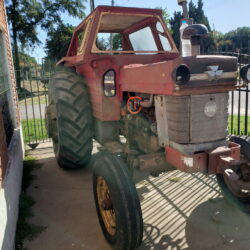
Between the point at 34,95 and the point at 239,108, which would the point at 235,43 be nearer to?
the point at 239,108

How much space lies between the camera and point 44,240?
9.62ft

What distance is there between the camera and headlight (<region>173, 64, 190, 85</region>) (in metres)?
Answer: 2.08

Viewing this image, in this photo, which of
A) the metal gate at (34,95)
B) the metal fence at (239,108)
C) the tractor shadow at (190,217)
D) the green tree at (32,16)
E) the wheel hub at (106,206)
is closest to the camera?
the wheel hub at (106,206)

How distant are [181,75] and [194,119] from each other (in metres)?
0.43

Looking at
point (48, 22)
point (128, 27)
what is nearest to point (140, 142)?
point (128, 27)

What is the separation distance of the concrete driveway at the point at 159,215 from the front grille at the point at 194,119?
1127 millimetres

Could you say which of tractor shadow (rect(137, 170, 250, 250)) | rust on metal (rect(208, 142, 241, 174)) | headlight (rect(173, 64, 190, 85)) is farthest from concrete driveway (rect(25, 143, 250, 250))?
headlight (rect(173, 64, 190, 85))

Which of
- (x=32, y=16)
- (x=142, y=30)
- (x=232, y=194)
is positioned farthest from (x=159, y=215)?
(x=32, y=16)

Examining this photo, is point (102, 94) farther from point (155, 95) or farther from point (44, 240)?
point (44, 240)

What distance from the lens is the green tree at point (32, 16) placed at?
21703mm

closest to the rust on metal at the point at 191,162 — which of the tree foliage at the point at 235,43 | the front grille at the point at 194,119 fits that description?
the front grille at the point at 194,119

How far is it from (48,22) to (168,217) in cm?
2422

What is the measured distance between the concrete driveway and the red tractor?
0.29m

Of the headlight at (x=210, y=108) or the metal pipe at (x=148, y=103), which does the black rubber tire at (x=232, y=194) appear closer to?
the headlight at (x=210, y=108)
